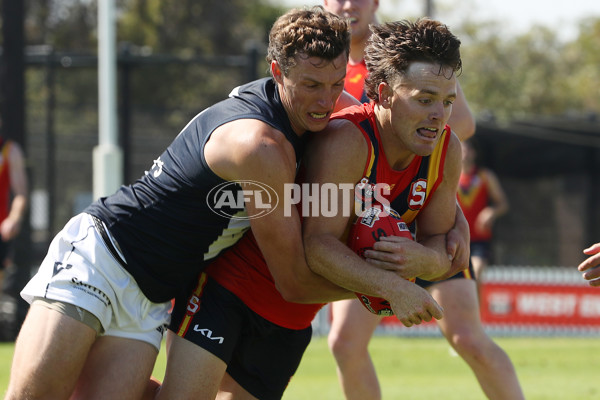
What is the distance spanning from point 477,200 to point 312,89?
9.36m

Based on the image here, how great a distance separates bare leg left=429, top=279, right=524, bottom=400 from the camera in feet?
17.3

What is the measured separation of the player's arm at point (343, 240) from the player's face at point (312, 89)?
0.11 meters

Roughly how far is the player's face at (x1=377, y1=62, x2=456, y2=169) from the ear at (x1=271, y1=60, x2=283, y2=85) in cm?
48

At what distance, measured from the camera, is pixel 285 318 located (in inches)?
184

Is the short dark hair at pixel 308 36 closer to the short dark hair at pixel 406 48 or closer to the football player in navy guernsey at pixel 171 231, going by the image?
the football player in navy guernsey at pixel 171 231

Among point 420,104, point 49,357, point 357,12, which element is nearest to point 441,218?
point 420,104

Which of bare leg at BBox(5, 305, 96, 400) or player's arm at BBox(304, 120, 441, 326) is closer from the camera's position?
player's arm at BBox(304, 120, 441, 326)

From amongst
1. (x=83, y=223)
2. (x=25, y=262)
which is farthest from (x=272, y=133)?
(x=25, y=262)

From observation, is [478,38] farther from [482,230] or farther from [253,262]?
[253,262]

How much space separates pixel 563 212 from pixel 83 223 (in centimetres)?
1698

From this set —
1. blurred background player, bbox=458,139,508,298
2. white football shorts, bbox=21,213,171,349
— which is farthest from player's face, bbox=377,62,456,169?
blurred background player, bbox=458,139,508,298

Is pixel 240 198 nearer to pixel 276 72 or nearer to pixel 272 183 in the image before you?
pixel 272 183

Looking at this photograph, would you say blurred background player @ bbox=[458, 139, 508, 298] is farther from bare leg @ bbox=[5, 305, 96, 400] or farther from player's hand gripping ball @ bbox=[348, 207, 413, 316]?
bare leg @ bbox=[5, 305, 96, 400]

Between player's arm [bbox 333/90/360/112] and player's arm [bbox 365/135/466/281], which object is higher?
player's arm [bbox 333/90/360/112]
